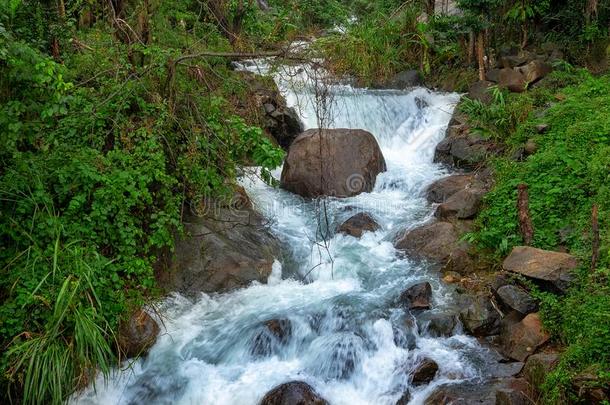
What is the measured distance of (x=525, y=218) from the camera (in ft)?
21.3

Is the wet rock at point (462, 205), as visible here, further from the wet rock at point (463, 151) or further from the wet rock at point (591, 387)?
the wet rock at point (591, 387)

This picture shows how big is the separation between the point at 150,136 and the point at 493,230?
438 centimetres

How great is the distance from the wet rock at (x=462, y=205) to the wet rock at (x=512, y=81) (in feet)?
11.9

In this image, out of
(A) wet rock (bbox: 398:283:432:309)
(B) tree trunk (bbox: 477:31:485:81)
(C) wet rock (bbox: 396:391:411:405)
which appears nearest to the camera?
(C) wet rock (bbox: 396:391:411:405)

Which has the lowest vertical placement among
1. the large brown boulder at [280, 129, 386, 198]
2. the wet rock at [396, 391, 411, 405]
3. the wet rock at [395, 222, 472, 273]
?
the wet rock at [396, 391, 411, 405]

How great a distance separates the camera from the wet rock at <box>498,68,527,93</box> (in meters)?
10.7

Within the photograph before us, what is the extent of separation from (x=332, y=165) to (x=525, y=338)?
490 cm

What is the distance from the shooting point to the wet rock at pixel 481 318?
579 cm

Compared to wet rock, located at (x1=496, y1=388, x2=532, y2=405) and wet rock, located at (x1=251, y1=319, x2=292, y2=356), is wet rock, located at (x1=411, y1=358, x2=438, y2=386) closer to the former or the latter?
wet rock, located at (x1=496, y1=388, x2=532, y2=405)

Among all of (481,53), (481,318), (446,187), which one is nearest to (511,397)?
(481,318)

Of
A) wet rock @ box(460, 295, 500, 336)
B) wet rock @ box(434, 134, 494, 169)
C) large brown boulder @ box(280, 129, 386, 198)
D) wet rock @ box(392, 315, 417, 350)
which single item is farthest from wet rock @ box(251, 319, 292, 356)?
wet rock @ box(434, 134, 494, 169)

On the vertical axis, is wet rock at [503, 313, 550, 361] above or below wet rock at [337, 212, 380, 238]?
below

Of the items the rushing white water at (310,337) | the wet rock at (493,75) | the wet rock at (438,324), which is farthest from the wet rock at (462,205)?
the wet rock at (493,75)

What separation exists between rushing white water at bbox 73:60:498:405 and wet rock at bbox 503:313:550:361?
29 cm
